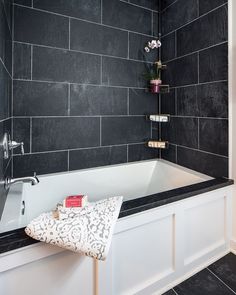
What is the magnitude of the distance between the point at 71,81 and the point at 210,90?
1268mm

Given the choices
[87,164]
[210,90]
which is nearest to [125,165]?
[87,164]

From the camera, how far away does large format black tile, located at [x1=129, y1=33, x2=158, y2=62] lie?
2.26 metres

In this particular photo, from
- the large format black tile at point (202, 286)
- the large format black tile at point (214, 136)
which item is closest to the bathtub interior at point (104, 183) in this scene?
Result: the large format black tile at point (214, 136)

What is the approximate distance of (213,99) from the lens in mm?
1841

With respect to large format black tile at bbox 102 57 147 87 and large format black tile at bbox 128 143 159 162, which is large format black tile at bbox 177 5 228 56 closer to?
large format black tile at bbox 102 57 147 87

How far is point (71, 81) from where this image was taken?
1.95 metres

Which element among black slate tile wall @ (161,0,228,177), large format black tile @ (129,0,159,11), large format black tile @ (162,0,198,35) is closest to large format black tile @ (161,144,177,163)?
black slate tile wall @ (161,0,228,177)

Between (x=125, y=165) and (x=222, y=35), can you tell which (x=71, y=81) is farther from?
(x=222, y=35)

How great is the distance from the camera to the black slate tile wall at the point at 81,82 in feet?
5.86

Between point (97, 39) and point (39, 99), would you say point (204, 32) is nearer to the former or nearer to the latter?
point (97, 39)

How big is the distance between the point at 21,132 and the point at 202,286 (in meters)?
1.78

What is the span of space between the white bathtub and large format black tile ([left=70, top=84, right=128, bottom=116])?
580mm

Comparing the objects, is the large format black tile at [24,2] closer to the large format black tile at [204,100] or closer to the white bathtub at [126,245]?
the white bathtub at [126,245]

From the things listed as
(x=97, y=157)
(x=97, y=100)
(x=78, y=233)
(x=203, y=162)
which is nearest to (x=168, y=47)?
(x=97, y=100)
